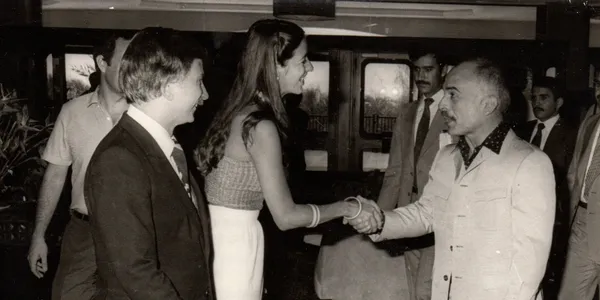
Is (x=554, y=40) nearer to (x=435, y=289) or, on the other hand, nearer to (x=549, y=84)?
(x=549, y=84)

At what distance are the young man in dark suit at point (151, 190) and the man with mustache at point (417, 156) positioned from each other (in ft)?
7.34

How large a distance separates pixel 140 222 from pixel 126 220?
1.5 inches

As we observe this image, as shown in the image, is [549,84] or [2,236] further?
[549,84]

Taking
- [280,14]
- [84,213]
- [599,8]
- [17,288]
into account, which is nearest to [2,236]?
[17,288]

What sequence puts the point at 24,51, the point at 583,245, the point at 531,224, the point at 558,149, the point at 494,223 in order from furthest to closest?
the point at 24,51
the point at 558,149
the point at 583,245
the point at 494,223
the point at 531,224

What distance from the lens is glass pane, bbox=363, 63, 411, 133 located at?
8.11m

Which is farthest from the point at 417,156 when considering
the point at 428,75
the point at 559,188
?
the point at 559,188

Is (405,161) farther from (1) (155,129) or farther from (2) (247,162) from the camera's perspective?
(1) (155,129)

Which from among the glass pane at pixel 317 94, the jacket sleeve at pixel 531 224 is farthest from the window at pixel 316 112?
the jacket sleeve at pixel 531 224

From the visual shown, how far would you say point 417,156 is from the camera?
13.2ft

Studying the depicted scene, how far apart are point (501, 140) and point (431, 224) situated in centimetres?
55

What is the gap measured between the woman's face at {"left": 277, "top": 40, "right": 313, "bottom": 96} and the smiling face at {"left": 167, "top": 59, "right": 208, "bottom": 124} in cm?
54

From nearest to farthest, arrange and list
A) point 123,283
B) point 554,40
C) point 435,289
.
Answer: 1. point 123,283
2. point 435,289
3. point 554,40

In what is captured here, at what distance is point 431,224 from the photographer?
2.65m
